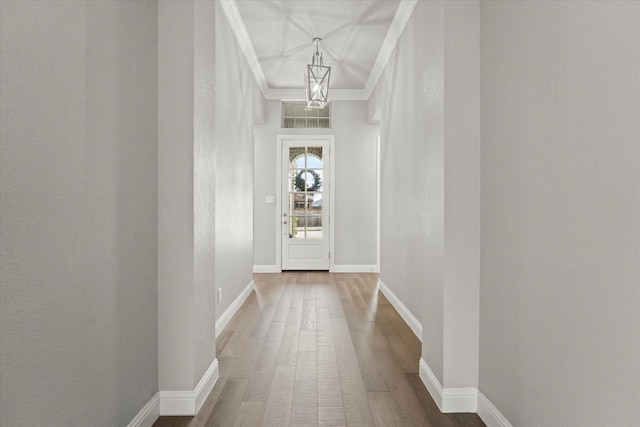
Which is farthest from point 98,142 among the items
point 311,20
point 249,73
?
point 249,73

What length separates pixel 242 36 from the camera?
4207 millimetres

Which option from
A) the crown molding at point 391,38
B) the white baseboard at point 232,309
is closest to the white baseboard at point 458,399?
the white baseboard at point 232,309

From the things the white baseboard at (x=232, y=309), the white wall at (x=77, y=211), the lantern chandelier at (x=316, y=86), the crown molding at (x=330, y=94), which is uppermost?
the crown molding at (x=330, y=94)

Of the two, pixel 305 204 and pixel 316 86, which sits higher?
pixel 316 86

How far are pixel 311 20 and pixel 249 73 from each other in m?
1.33

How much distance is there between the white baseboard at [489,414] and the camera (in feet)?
6.13

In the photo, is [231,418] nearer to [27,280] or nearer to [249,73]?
[27,280]

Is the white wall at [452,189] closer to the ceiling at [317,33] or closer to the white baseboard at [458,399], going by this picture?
the white baseboard at [458,399]

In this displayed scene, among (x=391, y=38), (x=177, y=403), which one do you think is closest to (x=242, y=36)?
(x=391, y=38)

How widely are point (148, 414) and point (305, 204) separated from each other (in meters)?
4.78

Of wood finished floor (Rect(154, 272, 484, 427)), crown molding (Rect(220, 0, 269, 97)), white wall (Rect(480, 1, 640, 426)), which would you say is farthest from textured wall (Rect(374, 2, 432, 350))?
crown molding (Rect(220, 0, 269, 97))

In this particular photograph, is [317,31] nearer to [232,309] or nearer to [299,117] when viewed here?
[299,117]

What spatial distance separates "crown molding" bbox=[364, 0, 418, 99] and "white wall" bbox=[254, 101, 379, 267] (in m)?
0.82

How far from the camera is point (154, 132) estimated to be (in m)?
2.03
